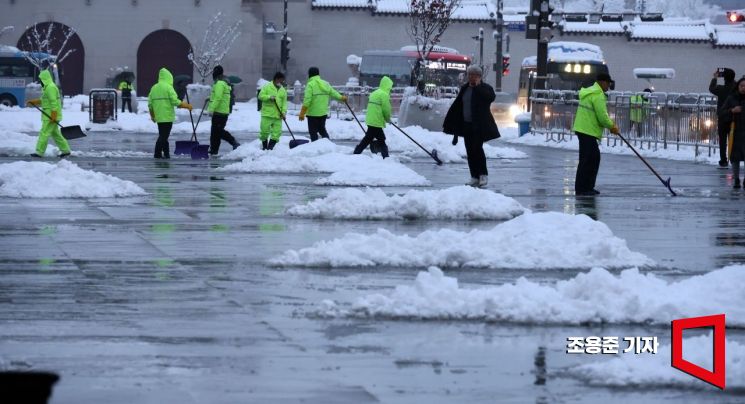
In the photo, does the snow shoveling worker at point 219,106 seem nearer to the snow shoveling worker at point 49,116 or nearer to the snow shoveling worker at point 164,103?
the snow shoveling worker at point 164,103

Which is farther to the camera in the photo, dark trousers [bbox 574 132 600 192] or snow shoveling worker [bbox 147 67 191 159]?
snow shoveling worker [bbox 147 67 191 159]

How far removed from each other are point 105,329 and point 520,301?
2.40m

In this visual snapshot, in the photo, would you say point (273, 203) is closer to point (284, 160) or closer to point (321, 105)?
point (284, 160)

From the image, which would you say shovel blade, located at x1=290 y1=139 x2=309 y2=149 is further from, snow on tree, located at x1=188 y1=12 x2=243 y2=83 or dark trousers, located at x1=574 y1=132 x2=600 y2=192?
snow on tree, located at x1=188 y1=12 x2=243 y2=83

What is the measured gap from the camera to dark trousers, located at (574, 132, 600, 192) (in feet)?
65.4

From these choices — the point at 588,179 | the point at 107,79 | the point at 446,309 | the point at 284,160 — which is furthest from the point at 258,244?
the point at 107,79

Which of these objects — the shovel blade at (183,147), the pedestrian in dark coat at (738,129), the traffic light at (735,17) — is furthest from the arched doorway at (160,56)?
the pedestrian in dark coat at (738,129)

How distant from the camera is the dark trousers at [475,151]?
2112 centimetres

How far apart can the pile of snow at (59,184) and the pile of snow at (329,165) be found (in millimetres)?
3356

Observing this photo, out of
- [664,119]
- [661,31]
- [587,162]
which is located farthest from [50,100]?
[661,31]

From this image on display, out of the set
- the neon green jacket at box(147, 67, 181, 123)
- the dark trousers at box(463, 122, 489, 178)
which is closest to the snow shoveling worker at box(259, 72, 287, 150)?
the neon green jacket at box(147, 67, 181, 123)

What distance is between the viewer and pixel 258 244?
1356cm

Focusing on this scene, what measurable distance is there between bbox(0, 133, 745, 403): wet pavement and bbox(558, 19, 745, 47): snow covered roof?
67.6 m

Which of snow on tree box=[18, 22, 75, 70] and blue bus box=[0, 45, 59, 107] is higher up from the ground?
snow on tree box=[18, 22, 75, 70]
